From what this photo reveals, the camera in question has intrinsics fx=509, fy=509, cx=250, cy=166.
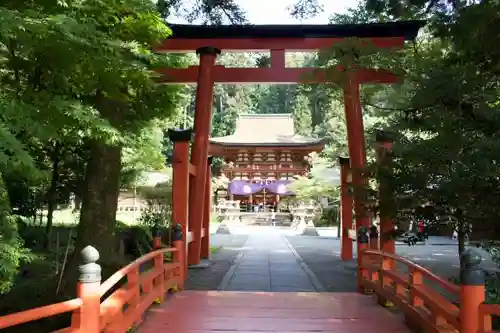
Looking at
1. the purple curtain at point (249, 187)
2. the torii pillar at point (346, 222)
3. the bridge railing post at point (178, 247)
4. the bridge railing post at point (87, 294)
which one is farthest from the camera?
the purple curtain at point (249, 187)

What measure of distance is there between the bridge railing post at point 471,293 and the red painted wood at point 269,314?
1521 mm

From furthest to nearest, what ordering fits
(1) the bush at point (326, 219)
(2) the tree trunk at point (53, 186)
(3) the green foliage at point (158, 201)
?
(1) the bush at point (326, 219), (3) the green foliage at point (158, 201), (2) the tree trunk at point (53, 186)

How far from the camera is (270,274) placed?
9.59 meters

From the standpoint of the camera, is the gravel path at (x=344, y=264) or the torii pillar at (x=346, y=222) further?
the torii pillar at (x=346, y=222)

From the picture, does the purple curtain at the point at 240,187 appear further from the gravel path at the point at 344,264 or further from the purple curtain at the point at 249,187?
the gravel path at the point at 344,264

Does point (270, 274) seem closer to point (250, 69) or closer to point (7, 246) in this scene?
point (250, 69)

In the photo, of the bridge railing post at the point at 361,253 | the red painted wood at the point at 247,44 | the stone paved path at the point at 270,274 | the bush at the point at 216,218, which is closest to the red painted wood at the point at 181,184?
the stone paved path at the point at 270,274

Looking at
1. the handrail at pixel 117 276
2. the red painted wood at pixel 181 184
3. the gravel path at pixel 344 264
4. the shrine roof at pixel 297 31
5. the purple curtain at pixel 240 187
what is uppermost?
the shrine roof at pixel 297 31

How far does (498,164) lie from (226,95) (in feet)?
163

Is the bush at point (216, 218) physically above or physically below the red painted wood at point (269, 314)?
above

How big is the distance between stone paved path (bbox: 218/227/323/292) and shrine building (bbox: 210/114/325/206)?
1914 centimetres

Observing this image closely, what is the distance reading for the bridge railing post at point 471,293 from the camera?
3646 millimetres

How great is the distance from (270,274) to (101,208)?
12.1 ft

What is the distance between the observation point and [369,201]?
6551 millimetres
